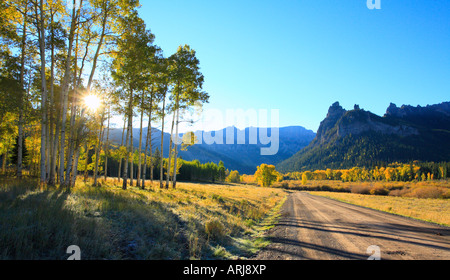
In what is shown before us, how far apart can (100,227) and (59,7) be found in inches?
553

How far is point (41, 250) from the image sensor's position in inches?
182

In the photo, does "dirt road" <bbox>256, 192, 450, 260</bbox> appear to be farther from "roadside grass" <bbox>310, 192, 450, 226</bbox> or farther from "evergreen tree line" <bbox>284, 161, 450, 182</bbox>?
"evergreen tree line" <bbox>284, 161, 450, 182</bbox>

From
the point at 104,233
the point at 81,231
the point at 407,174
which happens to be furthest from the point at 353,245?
the point at 407,174

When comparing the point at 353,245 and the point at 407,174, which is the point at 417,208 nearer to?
the point at 353,245

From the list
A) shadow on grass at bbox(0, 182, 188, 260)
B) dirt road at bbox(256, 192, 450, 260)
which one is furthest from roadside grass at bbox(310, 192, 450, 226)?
shadow on grass at bbox(0, 182, 188, 260)

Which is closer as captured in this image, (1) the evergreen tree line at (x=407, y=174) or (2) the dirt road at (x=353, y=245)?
(2) the dirt road at (x=353, y=245)

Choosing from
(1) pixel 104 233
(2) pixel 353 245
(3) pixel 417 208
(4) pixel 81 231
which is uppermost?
(4) pixel 81 231

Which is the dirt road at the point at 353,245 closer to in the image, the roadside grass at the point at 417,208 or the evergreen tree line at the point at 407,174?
the roadside grass at the point at 417,208

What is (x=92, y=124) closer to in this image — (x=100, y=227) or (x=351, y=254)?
(x=100, y=227)

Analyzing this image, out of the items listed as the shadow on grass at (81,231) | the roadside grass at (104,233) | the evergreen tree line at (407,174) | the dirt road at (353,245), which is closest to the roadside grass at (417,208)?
the dirt road at (353,245)

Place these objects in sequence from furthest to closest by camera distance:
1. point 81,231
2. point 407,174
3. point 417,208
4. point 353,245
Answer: point 407,174 → point 417,208 → point 353,245 → point 81,231
